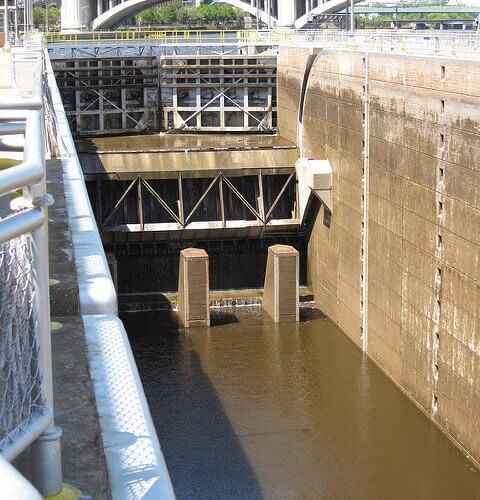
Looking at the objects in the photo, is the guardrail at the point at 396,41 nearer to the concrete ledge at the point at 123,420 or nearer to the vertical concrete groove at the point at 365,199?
the vertical concrete groove at the point at 365,199

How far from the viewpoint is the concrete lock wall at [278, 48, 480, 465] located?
1194 cm

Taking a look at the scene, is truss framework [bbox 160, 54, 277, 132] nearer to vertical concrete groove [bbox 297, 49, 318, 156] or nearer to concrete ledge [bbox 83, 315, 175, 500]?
vertical concrete groove [bbox 297, 49, 318, 156]

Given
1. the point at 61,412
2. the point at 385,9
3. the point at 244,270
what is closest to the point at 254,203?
the point at 244,270

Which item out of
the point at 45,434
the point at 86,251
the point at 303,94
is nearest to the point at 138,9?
the point at 303,94

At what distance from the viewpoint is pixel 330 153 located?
18.3 metres

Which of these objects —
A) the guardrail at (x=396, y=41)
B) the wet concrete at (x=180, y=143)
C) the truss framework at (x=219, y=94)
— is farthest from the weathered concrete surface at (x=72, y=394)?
the truss framework at (x=219, y=94)

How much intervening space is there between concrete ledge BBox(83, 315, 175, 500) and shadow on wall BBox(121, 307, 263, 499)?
7.61 m

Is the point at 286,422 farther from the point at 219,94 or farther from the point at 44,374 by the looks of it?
the point at 219,94

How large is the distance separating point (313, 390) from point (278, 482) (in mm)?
3026

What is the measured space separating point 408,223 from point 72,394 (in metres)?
11.2

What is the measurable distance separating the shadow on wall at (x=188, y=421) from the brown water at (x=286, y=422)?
0.01 m

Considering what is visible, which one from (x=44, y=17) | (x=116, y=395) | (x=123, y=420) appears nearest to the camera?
(x=123, y=420)

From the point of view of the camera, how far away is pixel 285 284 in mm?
18109

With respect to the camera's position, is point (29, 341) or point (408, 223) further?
point (408, 223)
